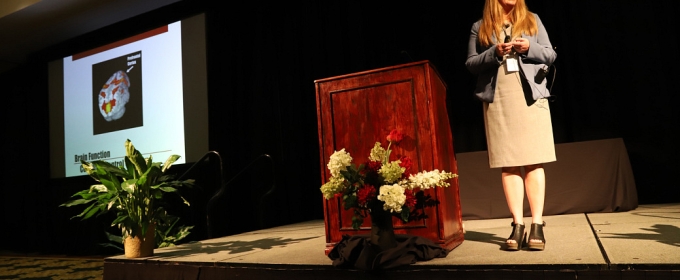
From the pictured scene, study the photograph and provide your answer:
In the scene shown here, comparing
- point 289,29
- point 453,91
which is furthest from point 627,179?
point 289,29

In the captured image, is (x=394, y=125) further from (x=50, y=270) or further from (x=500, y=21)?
(x=50, y=270)

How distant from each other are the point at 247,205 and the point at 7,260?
3.36 meters

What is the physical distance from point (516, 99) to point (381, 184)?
0.68 metres

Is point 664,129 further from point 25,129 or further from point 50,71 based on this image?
point 25,129

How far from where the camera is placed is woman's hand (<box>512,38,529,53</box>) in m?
2.01

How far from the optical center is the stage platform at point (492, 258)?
161cm

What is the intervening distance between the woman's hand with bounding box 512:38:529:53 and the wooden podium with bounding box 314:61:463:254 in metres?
0.35

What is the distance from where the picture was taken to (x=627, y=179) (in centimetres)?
363

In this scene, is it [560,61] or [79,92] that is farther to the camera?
[79,92]

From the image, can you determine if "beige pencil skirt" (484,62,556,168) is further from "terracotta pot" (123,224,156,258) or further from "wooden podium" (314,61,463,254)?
"terracotta pot" (123,224,156,258)

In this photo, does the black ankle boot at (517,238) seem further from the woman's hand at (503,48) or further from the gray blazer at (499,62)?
the woman's hand at (503,48)

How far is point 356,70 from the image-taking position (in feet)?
17.5

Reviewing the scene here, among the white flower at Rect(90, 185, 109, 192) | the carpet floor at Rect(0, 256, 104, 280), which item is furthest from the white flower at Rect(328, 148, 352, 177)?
the carpet floor at Rect(0, 256, 104, 280)

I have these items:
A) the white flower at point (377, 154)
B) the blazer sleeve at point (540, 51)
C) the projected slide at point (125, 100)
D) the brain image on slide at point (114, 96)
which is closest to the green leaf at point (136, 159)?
the white flower at point (377, 154)
